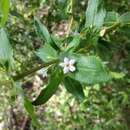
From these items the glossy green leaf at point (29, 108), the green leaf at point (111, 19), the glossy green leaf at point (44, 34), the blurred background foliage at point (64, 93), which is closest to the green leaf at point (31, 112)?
the glossy green leaf at point (29, 108)

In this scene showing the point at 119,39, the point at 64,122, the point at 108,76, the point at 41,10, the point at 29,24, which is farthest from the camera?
the point at 64,122

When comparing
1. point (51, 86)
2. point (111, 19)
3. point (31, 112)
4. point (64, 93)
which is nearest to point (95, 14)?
point (111, 19)

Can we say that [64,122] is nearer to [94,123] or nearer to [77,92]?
[94,123]

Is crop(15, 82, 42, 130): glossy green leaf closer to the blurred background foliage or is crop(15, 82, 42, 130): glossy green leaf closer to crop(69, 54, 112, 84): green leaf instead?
crop(69, 54, 112, 84): green leaf

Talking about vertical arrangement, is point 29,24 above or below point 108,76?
below

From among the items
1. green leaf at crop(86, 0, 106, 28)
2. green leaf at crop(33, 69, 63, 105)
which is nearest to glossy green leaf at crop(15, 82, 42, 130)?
green leaf at crop(33, 69, 63, 105)

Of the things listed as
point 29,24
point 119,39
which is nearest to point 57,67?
point 29,24
